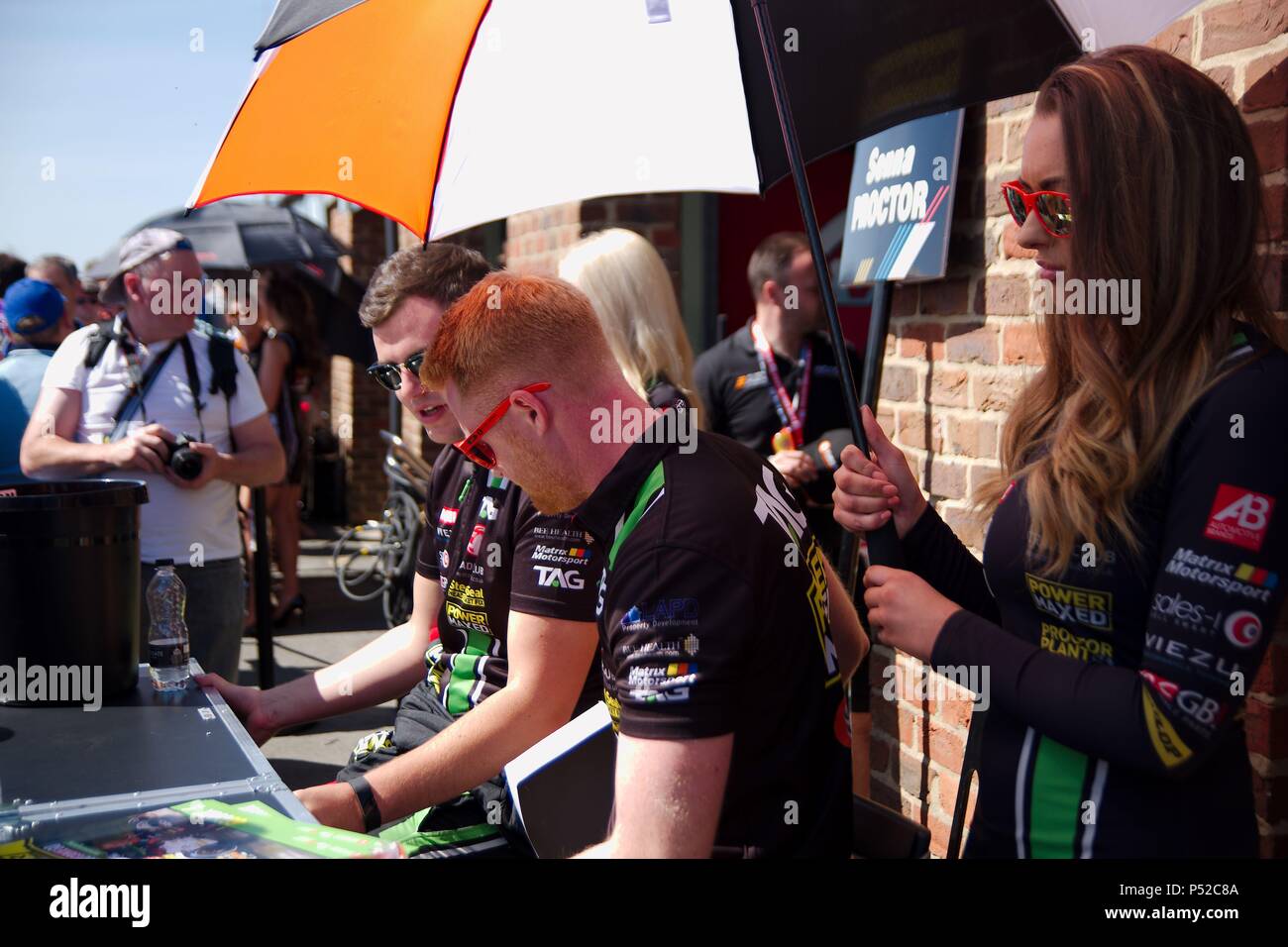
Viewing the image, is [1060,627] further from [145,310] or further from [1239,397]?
[145,310]

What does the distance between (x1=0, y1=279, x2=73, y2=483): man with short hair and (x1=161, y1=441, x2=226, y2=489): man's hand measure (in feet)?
2.07

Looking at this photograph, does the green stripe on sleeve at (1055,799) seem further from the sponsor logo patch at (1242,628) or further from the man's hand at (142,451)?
the man's hand at (142,451)

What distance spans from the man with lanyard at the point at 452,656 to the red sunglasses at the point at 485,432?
0.29 meters

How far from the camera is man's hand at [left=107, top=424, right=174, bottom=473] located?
3.87 metres

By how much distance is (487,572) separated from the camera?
98.4 inches

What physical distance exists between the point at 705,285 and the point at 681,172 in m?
3.65

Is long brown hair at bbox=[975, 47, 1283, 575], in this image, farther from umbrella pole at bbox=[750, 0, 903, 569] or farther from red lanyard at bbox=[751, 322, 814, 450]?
red lanyard at bbox=[751, 322, 814, 450]

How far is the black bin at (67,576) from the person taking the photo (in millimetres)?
2211

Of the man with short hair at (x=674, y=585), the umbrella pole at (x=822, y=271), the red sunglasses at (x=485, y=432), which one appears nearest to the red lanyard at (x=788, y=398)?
the umbrella pole at (x=822, y=271)

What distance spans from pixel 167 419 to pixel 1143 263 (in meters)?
3.47

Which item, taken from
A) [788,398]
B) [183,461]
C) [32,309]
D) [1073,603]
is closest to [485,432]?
[1073,603]

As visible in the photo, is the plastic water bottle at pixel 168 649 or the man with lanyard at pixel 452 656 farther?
the plastic water bottle at pixel 168 649

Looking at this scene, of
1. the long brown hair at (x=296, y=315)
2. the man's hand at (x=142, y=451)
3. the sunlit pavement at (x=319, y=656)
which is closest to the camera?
the man's hand at (x=142, y=451)

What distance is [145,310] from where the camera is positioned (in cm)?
412
